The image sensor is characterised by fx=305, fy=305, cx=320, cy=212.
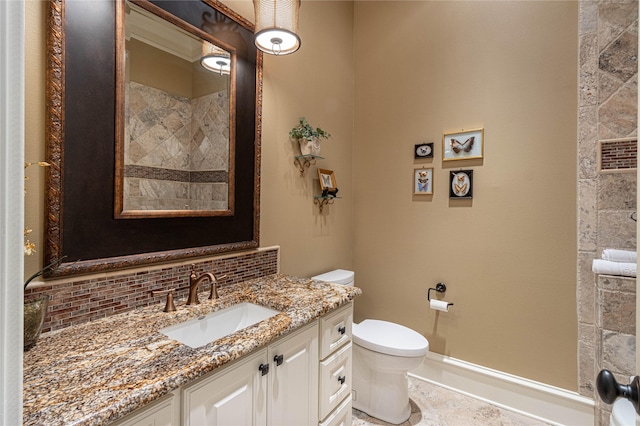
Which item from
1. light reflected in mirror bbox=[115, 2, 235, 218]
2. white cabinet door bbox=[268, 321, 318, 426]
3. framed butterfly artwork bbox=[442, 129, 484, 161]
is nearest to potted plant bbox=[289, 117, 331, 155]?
light reflected in mirror bbox=[115, 2, 235, 218]

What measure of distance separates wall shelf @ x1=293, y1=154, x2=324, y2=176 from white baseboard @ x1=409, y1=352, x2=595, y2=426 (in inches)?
68.3

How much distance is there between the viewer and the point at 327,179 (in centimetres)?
238

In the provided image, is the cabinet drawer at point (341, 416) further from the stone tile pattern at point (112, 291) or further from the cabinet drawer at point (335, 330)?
the stone tile pattern at point (112, 291)

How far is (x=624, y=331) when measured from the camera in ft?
4.86

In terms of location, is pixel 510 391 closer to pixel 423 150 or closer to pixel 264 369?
pixel 423 150

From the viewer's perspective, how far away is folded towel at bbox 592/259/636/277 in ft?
4.83

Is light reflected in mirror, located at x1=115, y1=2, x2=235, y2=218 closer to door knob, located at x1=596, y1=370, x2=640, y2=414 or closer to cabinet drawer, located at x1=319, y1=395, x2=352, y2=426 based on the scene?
cabinet drawer, located at x1=319, y1=395, x2=352, y2=426

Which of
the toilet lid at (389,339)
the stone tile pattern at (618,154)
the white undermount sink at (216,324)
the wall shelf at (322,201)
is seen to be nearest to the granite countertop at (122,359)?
the white undermount sink at (216,324)

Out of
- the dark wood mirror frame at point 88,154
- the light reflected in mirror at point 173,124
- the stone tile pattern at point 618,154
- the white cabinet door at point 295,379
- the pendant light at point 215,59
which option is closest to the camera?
the dark wood mirror frame at point 88,154

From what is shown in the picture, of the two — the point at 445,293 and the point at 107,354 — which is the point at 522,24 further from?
the point at 107,354

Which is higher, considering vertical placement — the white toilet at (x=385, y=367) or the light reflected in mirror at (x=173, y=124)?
the light reflected in mirror at (x=173, y=124)

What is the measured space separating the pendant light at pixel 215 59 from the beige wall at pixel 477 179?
141 cm

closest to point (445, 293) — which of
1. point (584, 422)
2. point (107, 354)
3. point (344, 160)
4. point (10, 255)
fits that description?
point (584, 422)

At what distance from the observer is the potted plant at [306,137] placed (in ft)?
6.87
